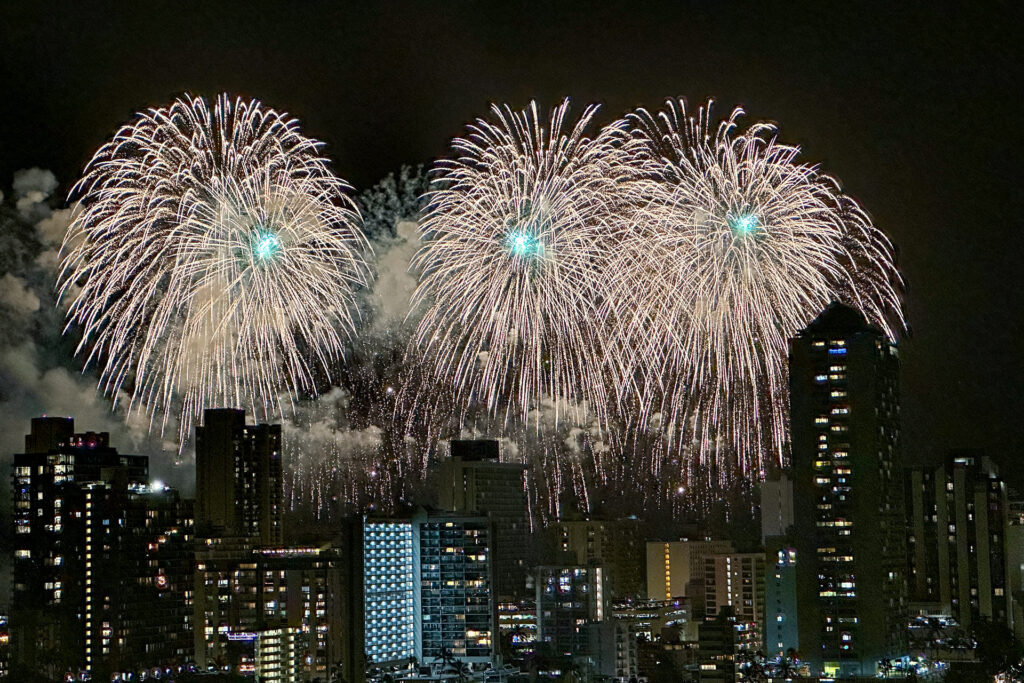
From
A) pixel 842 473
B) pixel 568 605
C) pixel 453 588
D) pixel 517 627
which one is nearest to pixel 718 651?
pixel 568 605

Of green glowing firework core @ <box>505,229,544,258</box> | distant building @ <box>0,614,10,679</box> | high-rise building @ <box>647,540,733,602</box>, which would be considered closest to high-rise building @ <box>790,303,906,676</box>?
green glowing firework core @ <box>505,229,544,258</box>

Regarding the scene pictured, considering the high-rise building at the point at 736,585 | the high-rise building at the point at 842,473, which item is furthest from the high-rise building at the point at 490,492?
the high-rise building at the point at 842,473

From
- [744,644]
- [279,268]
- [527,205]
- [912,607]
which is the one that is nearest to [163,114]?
[279,268]

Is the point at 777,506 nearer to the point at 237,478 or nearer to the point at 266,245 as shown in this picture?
the point at 237,478

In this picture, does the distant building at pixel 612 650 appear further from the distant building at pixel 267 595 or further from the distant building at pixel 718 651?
the distant building at pixel 267 595

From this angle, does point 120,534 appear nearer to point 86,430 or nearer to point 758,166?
point 86,430

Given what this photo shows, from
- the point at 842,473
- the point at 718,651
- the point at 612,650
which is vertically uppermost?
the point at 842,473
